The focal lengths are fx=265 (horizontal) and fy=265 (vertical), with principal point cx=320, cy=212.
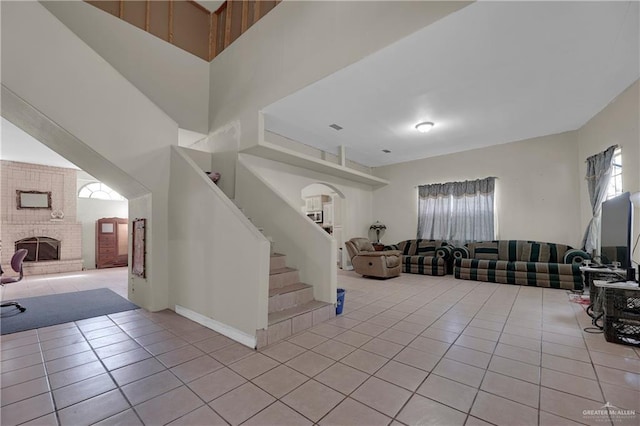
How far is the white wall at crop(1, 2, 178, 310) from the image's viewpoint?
2.86 m

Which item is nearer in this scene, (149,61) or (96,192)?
(149,61)

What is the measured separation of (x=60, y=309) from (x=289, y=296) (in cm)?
341

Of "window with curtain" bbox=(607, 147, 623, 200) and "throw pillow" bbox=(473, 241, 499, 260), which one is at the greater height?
"window with curtain" bbox=(607, 147, 623, 200)

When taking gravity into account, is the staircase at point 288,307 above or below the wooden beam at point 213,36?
below

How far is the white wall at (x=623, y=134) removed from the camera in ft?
11.1

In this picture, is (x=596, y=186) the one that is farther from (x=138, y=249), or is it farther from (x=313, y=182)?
(x=138, y=249)

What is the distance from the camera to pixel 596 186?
4359mm

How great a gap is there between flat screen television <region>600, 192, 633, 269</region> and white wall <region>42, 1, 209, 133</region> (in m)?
6.44

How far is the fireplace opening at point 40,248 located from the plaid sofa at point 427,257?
28.9 feet

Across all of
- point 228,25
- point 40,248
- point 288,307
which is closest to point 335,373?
point 288,307

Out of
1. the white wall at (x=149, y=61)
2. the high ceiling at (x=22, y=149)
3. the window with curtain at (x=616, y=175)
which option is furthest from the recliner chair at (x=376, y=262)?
the high ceiling at (x=22, y=149)

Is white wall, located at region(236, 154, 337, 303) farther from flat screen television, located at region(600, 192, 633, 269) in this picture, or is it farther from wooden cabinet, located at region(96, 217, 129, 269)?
wooden cabinet, located at region(96, 217, 129, 269)

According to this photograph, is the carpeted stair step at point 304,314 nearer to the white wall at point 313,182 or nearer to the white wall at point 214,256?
the white wall at point 214,256

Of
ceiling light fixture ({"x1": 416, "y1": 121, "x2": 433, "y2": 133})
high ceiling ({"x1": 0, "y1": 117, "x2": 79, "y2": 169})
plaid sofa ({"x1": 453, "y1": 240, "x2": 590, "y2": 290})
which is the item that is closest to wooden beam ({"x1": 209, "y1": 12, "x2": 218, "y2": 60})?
high ceiling ({"x1": 0, "y1": 117, "x2": 79, "y2": 169})
